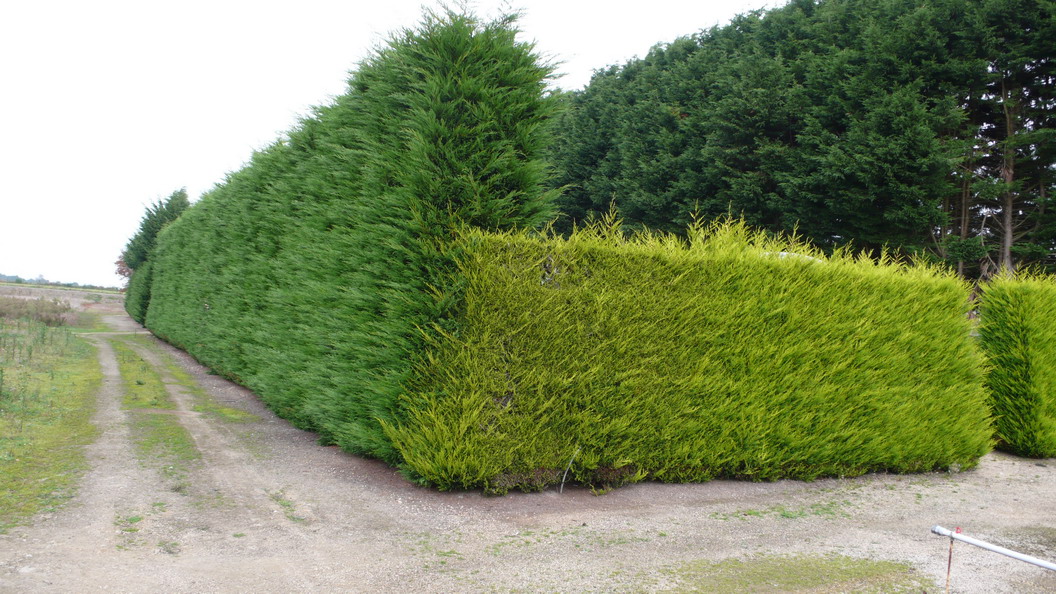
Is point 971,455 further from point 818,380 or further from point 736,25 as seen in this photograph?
point 736,25

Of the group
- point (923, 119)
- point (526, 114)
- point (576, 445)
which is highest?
point (923, 119)

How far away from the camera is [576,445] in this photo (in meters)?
5.55

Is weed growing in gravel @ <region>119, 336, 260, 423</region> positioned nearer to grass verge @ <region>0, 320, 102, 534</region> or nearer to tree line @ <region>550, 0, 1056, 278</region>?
grass verge @ <region>0, 320, 102, 534</region>

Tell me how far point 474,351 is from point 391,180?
6.20 ft

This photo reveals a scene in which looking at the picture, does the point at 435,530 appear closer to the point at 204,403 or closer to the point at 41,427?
the point at 41,427

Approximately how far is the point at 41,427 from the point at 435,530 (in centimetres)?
519

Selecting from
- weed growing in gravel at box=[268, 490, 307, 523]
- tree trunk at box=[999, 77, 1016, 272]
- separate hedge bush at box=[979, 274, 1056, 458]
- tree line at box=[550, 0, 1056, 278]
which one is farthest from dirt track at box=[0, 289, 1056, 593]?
tree trunk at box=[999, 77, 1016, 272]

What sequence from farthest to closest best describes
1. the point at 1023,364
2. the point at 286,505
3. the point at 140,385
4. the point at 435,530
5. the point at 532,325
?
the point at 140,385
the point at 1023,364
the point at 532,325
the point at 286,505
the point at 435,530

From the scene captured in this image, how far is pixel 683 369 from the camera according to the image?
5.98 metres

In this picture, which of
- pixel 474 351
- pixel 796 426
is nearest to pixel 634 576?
pixel 474 351

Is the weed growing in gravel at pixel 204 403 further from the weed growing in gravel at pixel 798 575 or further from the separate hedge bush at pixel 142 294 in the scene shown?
the separate hedge bush at pixel 142 294

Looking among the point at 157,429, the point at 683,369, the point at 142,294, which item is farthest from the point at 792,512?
the point at 142,294

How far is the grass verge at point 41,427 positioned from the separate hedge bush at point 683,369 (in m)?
2.68

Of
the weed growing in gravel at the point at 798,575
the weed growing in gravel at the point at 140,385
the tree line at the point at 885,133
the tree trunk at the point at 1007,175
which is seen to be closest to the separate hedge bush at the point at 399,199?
the weed growing in gravel at the point at 798,575
